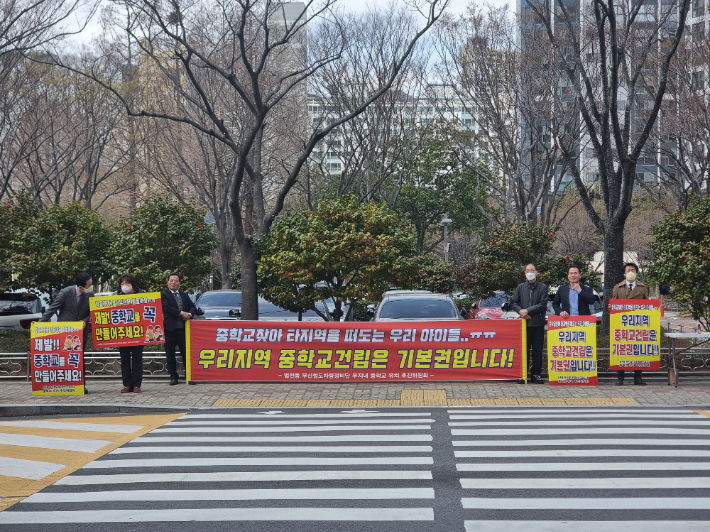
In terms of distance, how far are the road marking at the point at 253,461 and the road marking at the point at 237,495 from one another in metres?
0.96

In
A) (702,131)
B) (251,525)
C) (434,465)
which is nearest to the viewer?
(251,525)

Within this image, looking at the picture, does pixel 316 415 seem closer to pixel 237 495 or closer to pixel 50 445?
pixel 50 445

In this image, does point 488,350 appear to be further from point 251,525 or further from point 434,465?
point 251,525

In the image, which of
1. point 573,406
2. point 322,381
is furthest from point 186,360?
point 573,406

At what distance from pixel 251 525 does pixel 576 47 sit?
40.1 ft

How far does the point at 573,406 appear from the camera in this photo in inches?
437

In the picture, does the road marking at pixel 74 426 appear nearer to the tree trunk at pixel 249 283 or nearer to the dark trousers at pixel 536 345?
the dark trousers at pixel 536 345

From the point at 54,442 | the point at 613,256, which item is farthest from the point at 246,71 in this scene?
the point at 54,442

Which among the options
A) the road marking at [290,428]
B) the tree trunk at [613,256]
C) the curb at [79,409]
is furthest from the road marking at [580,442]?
the tree trunk at [613,256]

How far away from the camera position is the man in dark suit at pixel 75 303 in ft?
41.9

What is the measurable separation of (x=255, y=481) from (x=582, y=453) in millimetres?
3109

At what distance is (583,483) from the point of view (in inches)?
261

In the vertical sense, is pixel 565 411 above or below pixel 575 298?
below

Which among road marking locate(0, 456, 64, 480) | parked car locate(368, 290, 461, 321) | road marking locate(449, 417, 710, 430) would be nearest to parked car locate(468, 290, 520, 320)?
parked car locate(368, 290, 461, 321)
